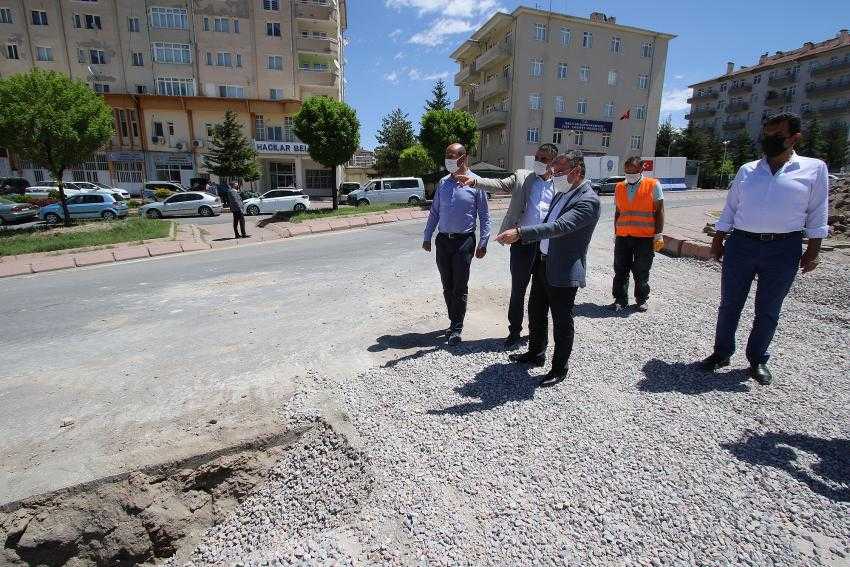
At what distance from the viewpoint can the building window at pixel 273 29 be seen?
37.0m

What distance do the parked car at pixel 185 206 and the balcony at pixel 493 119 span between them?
27.5 m

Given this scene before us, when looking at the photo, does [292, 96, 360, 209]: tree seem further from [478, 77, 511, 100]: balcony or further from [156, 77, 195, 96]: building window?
[478, 77, 511, 100]: balcony

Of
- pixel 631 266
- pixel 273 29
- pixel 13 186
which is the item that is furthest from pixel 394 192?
pixel 13 186

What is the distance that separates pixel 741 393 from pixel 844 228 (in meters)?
8.64

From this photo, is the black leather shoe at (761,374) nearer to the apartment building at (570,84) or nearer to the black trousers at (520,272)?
the black trousers at (520,272)

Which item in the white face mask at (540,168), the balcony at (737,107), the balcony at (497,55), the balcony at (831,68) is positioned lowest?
the white face mask at (540,168)

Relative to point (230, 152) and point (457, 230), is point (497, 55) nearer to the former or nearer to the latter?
point (230, 152)

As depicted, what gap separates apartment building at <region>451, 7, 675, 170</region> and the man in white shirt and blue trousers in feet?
124

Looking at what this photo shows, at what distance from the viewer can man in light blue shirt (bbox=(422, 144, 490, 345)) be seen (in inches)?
170

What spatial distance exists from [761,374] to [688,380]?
0.56 meters

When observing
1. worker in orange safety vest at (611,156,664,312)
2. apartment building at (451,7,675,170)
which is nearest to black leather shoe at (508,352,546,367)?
worker in orange safety vest at (611,156,664,312)

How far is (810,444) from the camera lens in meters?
2.85

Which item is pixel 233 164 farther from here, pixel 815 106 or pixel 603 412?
pixel 815 106

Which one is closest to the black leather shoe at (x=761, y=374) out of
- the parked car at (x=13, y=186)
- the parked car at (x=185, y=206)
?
the parked car at (x=185, y=206)
